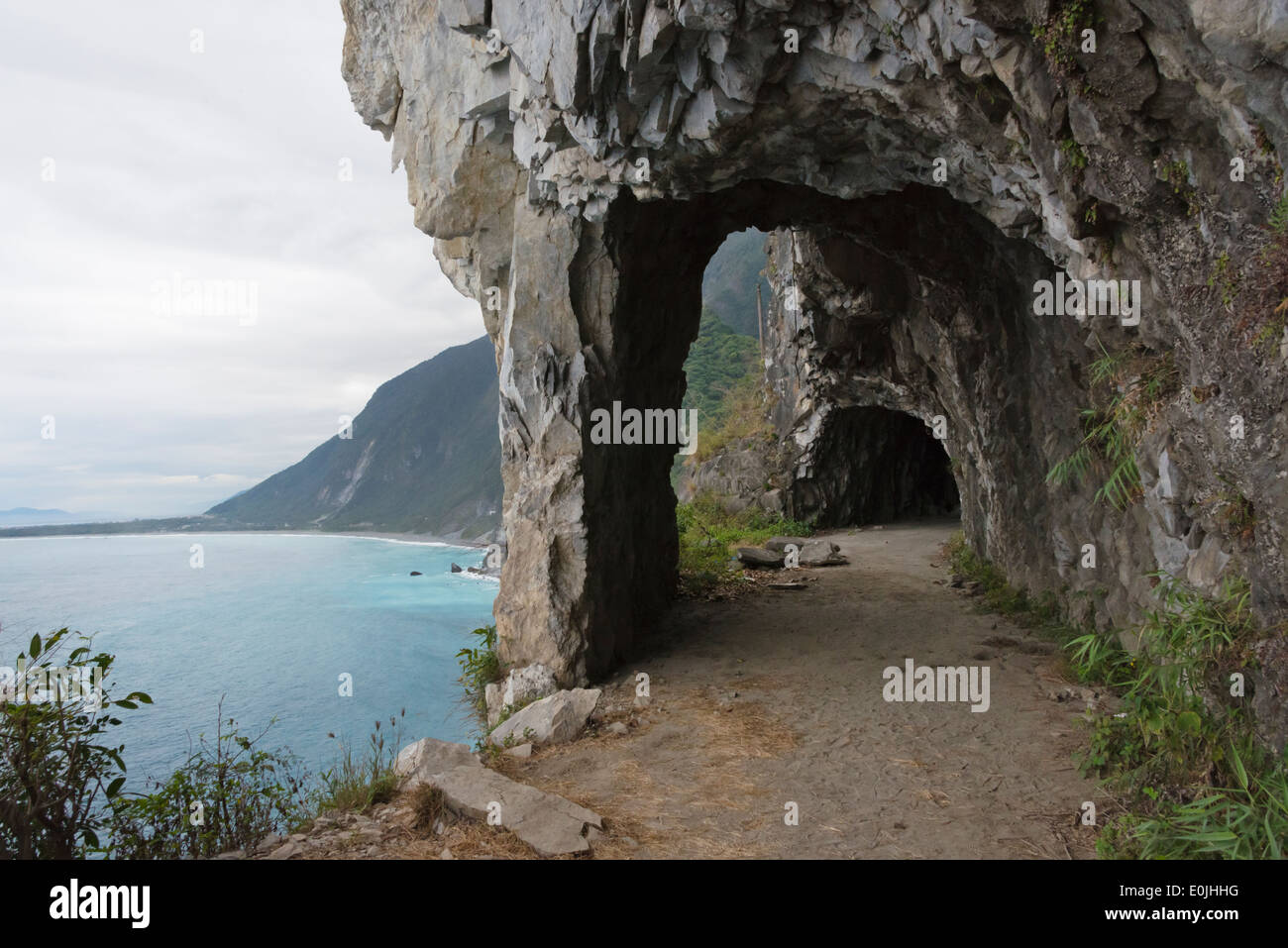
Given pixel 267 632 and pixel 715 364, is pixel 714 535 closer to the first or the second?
pixel 267 632

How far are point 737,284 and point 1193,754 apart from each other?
2622 inches

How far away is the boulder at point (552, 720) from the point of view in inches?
241

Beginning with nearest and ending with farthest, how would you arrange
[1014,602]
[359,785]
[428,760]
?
[359,785] → [428,760] → [1014,602]

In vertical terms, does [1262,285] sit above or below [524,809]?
above

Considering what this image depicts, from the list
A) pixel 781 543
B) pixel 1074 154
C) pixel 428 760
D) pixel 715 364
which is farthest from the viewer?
pixel 715 364

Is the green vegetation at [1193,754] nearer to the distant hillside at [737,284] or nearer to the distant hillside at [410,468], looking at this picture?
the distant hillside at [410,468]

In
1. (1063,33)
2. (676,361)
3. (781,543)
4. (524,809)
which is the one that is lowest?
(524,809)

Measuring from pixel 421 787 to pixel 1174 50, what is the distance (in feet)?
17.8

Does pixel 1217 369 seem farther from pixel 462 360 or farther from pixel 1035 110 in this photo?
pixel 462 360

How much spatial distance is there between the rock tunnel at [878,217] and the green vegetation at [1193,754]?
273 mm

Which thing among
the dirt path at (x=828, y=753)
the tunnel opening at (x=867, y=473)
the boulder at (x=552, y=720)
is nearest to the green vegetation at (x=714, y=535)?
the tunnel opening at (x=867, y=473)

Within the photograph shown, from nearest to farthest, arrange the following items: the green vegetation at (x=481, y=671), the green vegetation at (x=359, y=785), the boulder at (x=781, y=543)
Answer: the green vegetation at (x=359, y=785) → the green vegetation at (x=481, y=671) → the boulder at (x=781, y=543)

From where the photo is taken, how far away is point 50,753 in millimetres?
3682

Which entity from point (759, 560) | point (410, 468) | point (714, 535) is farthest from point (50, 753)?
point (410, 468)
